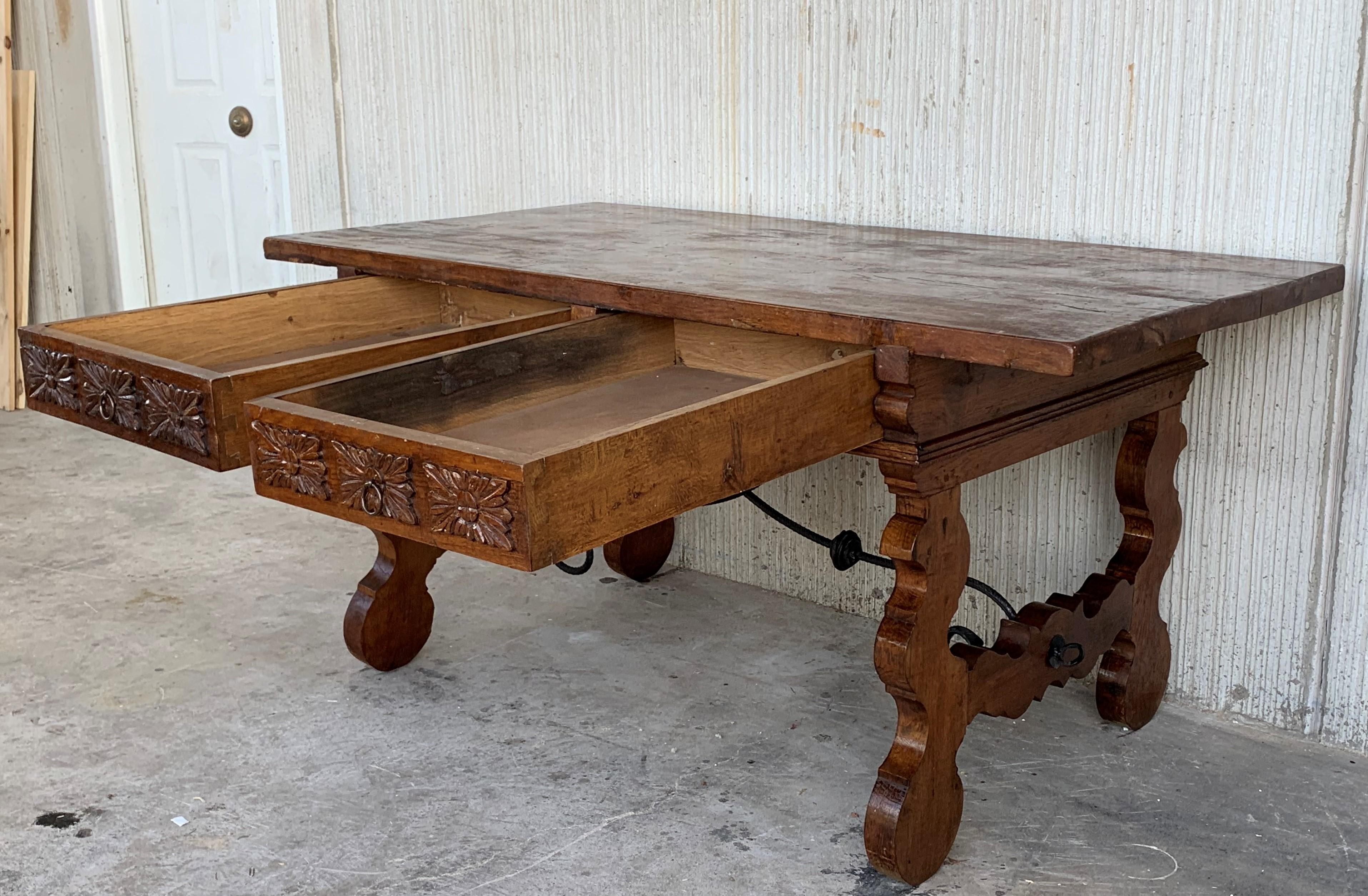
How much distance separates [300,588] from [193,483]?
3.37ft

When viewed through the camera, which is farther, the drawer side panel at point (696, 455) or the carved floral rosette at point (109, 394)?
the carved floral rosette at point (109, 394)

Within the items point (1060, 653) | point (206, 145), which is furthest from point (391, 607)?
point (206, 145)

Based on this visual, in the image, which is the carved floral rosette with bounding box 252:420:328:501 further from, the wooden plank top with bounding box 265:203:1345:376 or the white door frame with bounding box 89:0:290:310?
the white door frame with bounding box 89:0:290:310

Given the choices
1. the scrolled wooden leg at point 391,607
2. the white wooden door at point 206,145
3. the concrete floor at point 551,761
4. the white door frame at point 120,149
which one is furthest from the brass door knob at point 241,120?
the scrolled wooden leg at point 391,607

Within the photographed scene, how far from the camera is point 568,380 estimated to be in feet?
6.48

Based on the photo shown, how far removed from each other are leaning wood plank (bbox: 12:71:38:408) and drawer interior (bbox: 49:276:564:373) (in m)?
2.71

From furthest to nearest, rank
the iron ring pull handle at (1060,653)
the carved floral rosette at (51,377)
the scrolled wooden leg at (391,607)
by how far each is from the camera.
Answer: the scrolled wooden leg at (391,607) < the iron ring pull handle at (1060,653) < the carved floral rosette at (51,377)

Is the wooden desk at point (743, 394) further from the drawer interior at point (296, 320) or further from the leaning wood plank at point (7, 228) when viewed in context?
the leaning wood plank at point (7, 228)

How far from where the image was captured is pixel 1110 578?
7.28 feet

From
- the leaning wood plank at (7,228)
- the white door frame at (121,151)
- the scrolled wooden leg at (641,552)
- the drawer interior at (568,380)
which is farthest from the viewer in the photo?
the white door frame at (121,151)

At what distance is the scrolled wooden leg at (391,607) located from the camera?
2.55 m

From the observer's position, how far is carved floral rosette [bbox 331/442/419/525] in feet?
4.70

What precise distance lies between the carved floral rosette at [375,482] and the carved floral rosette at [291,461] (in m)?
0.03

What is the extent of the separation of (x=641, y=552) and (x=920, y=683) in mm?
1258
